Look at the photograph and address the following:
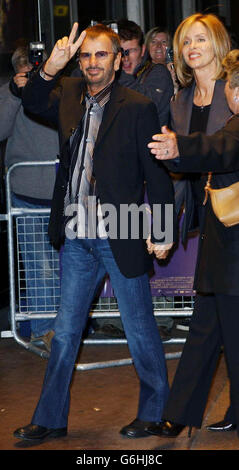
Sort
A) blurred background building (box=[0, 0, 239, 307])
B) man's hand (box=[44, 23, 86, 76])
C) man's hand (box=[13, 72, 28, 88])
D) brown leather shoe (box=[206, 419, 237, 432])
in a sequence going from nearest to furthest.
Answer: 1. man's hand (box=[44, 23, 86, 76])
2. brown leather shoe (box=[206, 419, 237, 432])
3. man's hand (box=[13, 72, 28, 88])
4. blurred background building (box=[0, 0, 239, 307])

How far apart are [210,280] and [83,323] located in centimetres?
82

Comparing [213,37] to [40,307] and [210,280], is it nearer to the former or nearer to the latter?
[210,280]

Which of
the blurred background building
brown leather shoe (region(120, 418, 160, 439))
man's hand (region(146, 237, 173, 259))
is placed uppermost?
the blurred background building

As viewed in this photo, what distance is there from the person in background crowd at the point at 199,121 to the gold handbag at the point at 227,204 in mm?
352

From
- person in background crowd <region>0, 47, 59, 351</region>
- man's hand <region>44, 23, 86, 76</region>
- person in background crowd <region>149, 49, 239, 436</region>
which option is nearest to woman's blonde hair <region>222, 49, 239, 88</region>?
person in background crowd <region>149, 49, 239, 436</region>

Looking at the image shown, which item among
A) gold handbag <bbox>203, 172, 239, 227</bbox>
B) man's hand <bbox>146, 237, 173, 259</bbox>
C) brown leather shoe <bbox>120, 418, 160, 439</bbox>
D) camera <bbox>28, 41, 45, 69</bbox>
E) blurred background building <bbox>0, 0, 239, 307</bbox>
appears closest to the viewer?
gold handbag <bbox>203, 172, 239, 227</bbox>

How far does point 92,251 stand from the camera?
469 centimetres

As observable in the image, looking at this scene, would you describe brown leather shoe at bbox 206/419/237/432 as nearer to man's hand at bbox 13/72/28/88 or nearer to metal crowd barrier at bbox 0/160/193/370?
metal crowd barrier at bbox 0/160/193/370

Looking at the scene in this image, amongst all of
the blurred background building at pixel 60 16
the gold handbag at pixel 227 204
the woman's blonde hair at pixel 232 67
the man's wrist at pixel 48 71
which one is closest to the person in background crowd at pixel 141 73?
the blurred background building at pixel 60 16

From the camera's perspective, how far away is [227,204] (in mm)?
Result: 4129

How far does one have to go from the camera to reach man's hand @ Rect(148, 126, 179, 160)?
3619mm

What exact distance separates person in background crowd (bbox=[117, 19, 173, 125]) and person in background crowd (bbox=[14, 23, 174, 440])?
5.35 ft

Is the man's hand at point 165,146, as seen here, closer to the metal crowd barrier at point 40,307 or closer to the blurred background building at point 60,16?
the metal crowd barrier at point 40,307

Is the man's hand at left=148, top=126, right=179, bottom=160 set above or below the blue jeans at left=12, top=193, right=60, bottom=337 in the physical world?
above
